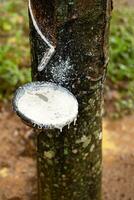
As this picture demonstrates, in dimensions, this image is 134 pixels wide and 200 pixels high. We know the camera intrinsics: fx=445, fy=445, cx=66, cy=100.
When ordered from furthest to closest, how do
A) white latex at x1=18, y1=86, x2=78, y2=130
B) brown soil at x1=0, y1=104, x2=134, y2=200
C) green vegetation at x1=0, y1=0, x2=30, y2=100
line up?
green vegetation at x1=0, y1=0, x2=30, y2=100 < brown soil at x1=0, y1=104, x2=134, y2=200 < white latex at x1=18, y1=86, x2=78, y2=130

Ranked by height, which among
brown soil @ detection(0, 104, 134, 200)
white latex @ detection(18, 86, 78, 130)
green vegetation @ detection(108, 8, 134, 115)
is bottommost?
brown soil @ detection(0, 104, 134, 200)

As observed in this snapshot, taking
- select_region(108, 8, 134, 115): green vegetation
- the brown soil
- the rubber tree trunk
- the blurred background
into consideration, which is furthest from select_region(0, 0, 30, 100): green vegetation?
the rubber tree trunk

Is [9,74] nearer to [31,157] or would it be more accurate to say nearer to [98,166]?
[31,157]

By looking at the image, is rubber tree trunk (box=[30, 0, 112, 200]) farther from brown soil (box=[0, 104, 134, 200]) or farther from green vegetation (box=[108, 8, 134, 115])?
green vegetation (box=[108, 8, 134, 115])

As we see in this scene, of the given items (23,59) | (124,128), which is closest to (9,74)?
(23,59)

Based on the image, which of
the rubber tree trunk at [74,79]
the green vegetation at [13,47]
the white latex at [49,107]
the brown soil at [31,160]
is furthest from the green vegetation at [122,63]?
the white latex at [49,107]

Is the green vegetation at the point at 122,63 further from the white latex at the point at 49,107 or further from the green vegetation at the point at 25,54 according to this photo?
the white latex at the point at 49,107
